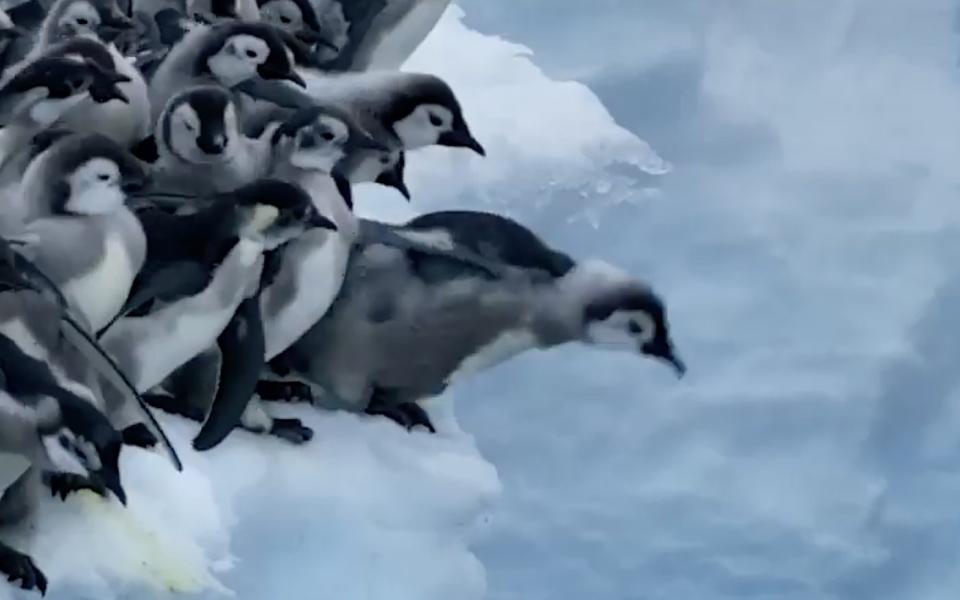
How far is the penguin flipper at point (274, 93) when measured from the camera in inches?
50.2

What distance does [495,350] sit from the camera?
1252 millimetres

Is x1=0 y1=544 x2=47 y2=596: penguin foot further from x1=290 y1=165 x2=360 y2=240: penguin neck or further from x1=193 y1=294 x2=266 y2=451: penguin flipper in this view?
x1=290 y1=165 x2=360 y2=240: penguin neck

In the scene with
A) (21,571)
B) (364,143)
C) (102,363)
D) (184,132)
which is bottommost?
(21,571)

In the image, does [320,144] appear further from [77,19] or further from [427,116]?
[77,19]

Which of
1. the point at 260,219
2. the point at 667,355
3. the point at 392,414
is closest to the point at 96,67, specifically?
the point at 260,219

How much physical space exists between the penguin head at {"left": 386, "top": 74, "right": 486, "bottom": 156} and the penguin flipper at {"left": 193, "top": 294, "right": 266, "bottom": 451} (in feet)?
0.79

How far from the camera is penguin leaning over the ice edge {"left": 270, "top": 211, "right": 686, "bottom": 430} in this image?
48.6 inches

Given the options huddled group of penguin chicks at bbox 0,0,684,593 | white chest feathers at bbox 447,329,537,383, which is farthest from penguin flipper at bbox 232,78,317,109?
white chest feathers at bbox 447,329,537,383

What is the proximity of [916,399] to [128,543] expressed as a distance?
539 millimetres

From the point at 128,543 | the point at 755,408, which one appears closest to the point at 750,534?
the point at 755,408

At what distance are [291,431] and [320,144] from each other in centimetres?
20

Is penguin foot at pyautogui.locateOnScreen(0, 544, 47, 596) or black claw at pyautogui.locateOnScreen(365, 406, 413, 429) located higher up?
black claw at pyautogui.locateOnScreen(365, 406, 413, 429)

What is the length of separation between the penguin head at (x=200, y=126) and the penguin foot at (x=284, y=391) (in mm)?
164

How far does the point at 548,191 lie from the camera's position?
1360mm
